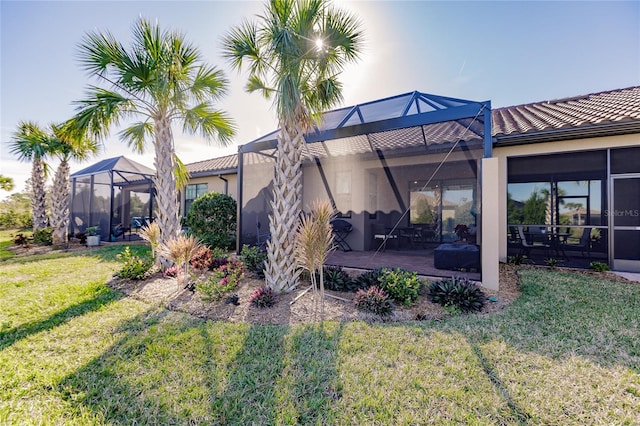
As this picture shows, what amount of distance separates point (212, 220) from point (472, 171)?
8.96 m

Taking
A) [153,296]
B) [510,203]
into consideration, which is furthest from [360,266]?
[510,203]

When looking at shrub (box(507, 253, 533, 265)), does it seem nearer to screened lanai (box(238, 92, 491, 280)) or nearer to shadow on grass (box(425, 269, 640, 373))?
screened lanai (box(238, 92, 491, 280))

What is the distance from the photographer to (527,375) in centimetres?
268

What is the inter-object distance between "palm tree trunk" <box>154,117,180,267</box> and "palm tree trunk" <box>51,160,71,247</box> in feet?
27.5

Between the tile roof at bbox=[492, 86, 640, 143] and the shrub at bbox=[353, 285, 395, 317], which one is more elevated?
the tile roof at bbox=[492, 86, 640, 143]

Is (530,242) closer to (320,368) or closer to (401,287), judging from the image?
(401,287)

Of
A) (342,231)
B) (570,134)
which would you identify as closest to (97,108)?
(342,231)

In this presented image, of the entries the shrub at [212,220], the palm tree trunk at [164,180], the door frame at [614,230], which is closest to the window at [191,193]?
the shrub at [212,220]

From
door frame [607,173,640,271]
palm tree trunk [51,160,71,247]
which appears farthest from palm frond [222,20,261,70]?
palm tree trunk [51,160,71,247]

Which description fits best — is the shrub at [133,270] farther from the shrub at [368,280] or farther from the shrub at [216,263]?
the shrub at [368,280]

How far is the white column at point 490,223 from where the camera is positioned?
4.95 metres

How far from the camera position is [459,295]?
4531 millimetres

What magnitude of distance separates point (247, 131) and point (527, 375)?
8.05 m

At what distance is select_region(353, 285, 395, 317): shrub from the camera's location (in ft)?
14.0
